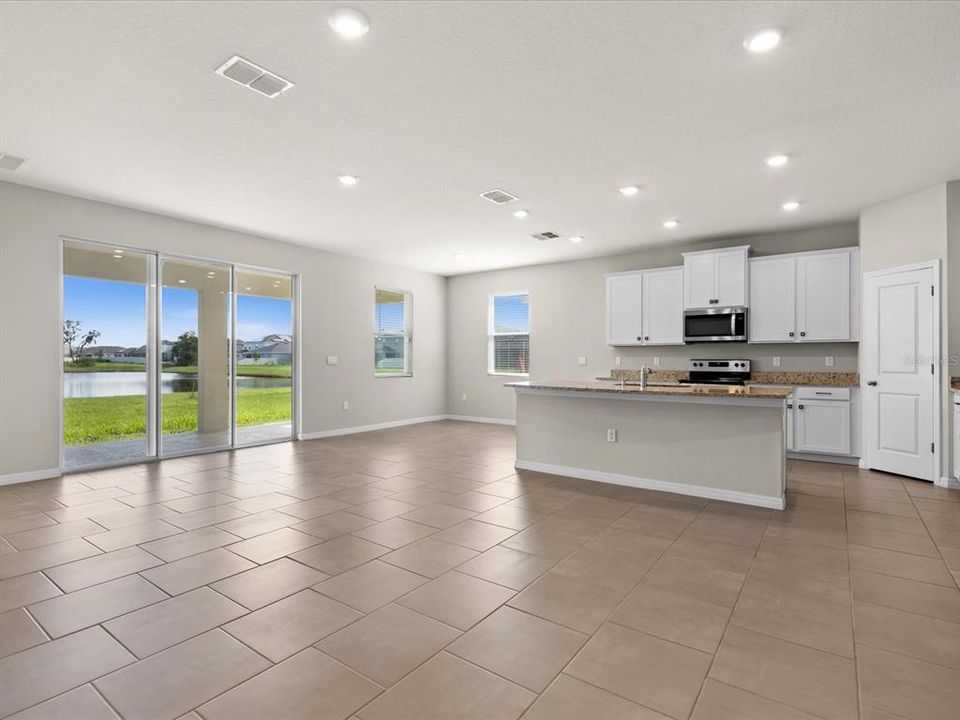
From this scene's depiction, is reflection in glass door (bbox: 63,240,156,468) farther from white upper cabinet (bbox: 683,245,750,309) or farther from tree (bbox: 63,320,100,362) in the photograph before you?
white upper cabinet (bbox: 683,245,750,309)

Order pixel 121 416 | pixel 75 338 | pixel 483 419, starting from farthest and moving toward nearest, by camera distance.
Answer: pixel 483 419
pixel 121 416
pixel 75 338

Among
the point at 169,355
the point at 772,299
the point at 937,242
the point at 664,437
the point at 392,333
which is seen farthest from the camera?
the point at 392,333

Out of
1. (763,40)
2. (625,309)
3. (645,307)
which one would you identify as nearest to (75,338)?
(763,40)

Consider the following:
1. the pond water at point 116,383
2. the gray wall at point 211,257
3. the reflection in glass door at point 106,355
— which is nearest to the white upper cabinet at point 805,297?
the gray wall at point 211,257

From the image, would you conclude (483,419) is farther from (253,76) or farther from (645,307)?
(253,76)

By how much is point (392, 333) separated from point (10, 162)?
5327mm

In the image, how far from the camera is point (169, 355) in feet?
19.1

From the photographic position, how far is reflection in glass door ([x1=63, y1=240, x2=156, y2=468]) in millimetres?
5172

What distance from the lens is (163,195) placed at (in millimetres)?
4961

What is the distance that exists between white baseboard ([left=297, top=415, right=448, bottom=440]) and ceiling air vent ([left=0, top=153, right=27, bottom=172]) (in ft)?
13.8

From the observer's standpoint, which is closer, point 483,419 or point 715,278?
point 715,278

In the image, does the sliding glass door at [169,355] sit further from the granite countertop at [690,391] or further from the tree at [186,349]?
the granite countertop at [690,391]

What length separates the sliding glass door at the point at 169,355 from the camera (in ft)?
17.3

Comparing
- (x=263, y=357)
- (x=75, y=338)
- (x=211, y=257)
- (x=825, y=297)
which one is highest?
(x=211, y=257)
